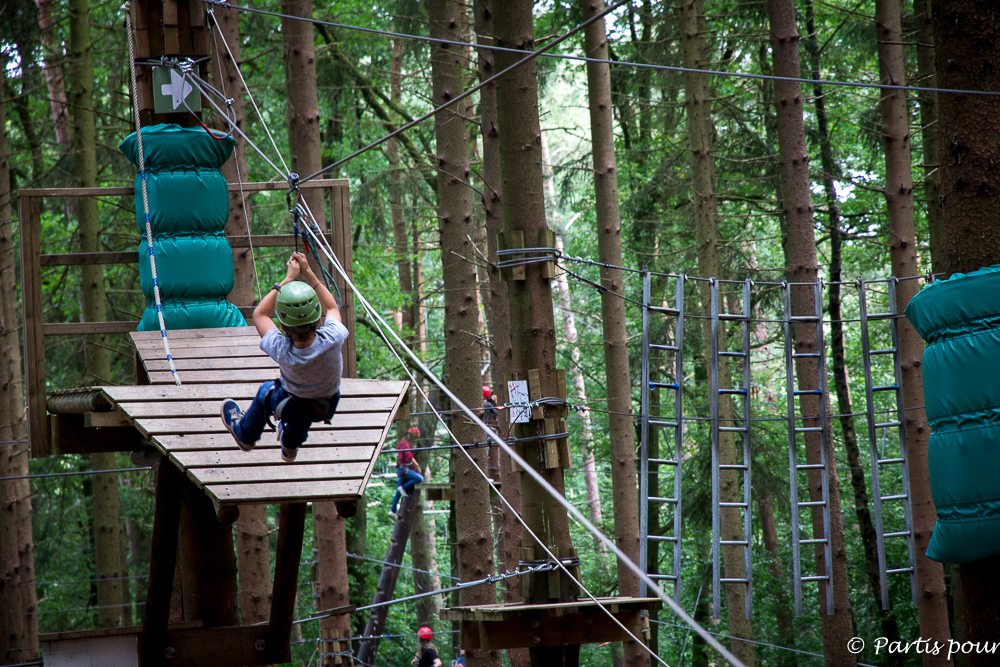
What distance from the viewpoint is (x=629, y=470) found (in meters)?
10.4

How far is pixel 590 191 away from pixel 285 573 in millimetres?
12651

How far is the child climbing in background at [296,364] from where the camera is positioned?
4.01 meters

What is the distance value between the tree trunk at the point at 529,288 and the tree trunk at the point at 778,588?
8.81 m

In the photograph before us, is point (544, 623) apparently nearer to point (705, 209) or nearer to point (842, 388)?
point (705, 209)

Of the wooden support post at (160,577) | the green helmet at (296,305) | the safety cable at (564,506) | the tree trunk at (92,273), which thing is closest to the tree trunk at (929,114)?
the safety cable at (564,506)

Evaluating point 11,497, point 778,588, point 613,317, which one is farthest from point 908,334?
point 11,497

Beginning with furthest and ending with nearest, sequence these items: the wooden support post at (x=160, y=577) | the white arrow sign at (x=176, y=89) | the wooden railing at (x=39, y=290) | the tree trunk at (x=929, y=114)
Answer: the tree trunk at (x=929, y=114) → the white arrow sign at (x=176, y=89) → the wooden railing at (x=39, y=290) → the wooden support post at (x=160, y=577)

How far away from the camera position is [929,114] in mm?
9977

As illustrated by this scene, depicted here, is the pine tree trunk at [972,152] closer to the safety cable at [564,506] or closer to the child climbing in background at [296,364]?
the safety cable at [564,506]

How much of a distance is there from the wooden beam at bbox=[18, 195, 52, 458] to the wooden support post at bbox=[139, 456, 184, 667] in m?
0.94

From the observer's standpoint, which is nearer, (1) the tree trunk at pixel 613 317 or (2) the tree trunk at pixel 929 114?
(2) the tree trunk at pixel 929 114

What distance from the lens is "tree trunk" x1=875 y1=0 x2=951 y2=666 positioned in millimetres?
8586

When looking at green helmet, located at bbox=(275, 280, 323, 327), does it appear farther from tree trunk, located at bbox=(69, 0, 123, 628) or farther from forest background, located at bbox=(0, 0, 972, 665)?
forest background, located at bbox=(0, 0, 972, 665)

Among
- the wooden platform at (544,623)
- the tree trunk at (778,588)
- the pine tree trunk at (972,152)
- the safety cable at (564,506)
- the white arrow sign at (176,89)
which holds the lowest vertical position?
the tree trunk at (778,588)
